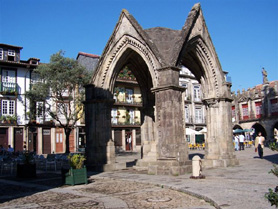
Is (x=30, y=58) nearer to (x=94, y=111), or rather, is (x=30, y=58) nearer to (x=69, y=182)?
(x=94, y=111)

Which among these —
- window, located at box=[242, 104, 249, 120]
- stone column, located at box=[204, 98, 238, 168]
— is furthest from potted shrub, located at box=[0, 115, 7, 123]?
window, located at box=[242, 104, 249, 120]

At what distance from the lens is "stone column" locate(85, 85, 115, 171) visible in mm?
14359

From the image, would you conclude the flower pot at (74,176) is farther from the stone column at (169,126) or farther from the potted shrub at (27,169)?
the potted shrub at (27,169)

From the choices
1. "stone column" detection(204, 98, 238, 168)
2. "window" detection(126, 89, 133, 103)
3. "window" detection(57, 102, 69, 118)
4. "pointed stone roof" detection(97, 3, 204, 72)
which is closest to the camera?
"pointed stone roof" detection(97, 3, 204, 72)

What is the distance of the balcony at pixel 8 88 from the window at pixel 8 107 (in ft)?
3.37

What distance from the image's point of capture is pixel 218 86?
49.4ft

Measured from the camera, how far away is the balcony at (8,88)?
110 ft

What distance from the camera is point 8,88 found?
3391 cm

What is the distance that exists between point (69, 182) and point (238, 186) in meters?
5.14

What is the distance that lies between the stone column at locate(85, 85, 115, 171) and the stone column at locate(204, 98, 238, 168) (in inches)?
176

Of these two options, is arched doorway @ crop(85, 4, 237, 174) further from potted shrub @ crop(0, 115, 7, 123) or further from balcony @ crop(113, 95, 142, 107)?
balcony @ crop(113, 95, 142, 107)

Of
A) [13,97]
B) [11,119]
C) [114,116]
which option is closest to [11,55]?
[13,97]

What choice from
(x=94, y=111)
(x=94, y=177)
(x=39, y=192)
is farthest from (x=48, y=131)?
(x=39, y=192)

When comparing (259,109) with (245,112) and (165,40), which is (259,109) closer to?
(245,112)
